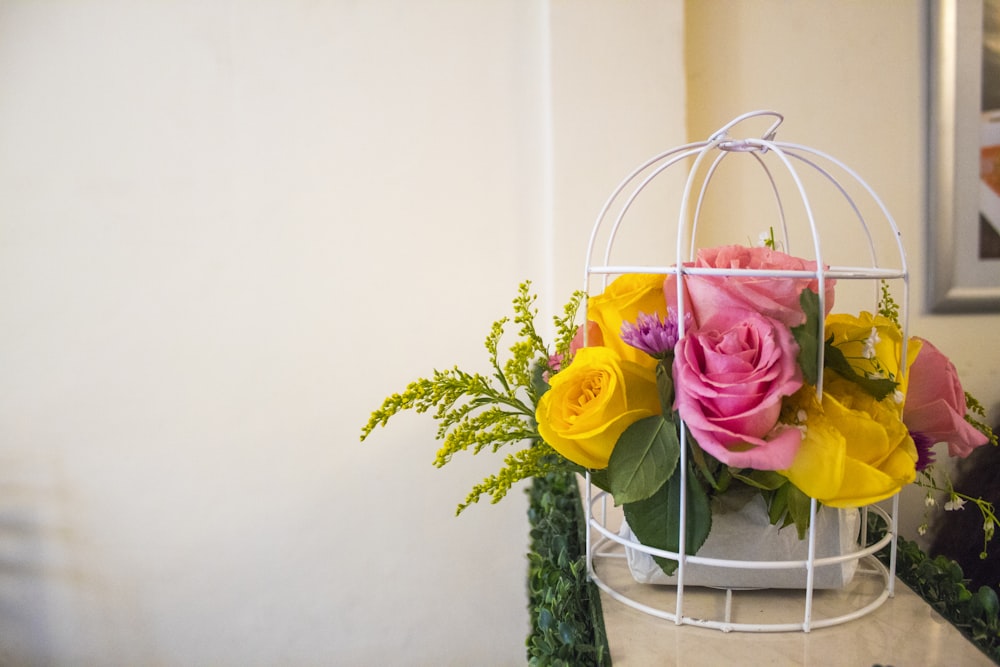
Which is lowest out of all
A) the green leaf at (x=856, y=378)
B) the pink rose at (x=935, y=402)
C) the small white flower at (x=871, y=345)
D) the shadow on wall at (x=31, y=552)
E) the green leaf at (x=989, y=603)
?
the shadow on wall at (x=31, y=552)

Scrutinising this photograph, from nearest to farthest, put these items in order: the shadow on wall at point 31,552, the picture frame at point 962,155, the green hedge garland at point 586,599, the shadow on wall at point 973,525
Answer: the green hedge garland at point 586,599, the shadow on wall at point 973,525, the picture frame at point 962,155, the shadow on wall at point 31,552

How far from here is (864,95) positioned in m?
1.32

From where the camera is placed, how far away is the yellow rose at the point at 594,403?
0.61m

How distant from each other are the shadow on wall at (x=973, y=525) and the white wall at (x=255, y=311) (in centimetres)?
84

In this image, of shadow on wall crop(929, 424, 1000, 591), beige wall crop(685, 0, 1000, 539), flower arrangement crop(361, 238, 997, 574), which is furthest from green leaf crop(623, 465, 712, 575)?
beige wall crop(685, 0, 1000, 539)

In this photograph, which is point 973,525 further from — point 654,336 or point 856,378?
point 654,336

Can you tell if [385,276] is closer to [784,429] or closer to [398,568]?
[398,568]

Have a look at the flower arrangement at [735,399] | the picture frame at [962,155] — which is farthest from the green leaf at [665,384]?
the picture frame at [962,155]

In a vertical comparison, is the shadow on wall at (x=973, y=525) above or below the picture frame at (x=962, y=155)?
below

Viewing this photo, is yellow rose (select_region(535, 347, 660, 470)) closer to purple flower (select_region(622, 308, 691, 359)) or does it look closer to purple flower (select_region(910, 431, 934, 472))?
purple flower (select_region(622, 308, 691, 359))

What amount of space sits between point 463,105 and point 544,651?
118cm

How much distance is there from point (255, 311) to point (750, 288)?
1271 mm

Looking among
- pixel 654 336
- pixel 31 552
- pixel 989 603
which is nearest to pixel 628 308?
pixel 654 336

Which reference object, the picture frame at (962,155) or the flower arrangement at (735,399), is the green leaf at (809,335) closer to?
the flower arrangement at (735,399)
